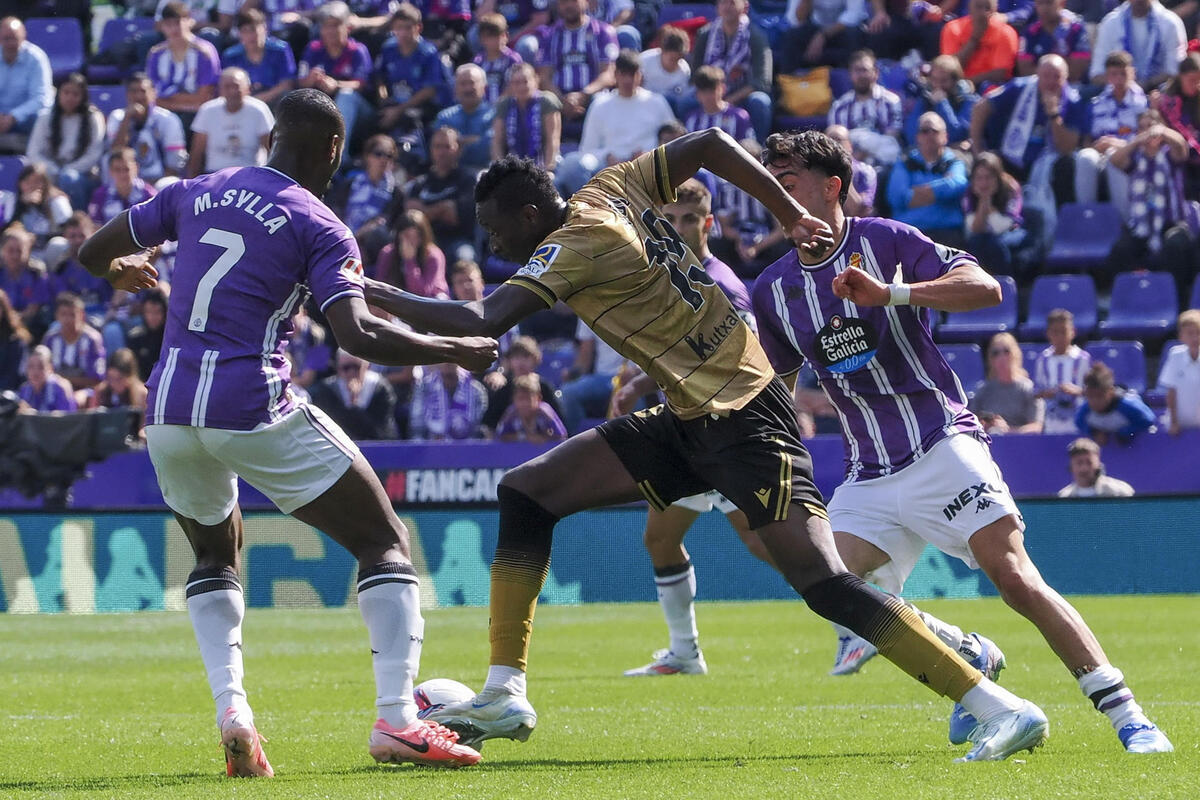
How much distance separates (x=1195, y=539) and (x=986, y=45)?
701cm

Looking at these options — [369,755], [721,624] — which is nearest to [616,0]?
[721,624]

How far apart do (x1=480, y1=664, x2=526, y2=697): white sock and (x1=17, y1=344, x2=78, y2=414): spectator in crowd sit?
11.5 metres

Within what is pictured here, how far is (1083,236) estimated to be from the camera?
17453 mm

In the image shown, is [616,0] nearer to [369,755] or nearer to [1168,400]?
[1168,400]

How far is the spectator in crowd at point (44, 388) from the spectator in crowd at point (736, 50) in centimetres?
732

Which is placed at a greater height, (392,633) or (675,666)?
(392,633)

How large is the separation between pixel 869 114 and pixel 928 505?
39.0 ft

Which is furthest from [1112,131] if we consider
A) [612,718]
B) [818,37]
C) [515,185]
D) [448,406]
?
[515,185]

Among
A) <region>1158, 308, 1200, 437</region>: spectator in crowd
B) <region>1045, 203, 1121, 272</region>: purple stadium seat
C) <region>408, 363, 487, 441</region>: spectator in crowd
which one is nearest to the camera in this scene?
<region>1158, 308, 1200, 437</region>: spectator in crowd

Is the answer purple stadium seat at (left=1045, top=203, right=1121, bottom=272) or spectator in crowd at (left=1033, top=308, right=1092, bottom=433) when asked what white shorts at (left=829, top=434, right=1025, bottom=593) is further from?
purple stadium seat at (left=1045, top=203, right=1121, bottom=272)

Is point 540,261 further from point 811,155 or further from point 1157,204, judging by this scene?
point 1157,204

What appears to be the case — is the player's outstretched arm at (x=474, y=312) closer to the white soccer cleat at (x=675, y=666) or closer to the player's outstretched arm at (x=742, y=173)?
the player's outstretched arm at (x=742, y=173)

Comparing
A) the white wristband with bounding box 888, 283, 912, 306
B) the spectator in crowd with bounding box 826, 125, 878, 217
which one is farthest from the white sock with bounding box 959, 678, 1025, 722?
the spectator in crowd with bounding box 826, 125, 878, 217

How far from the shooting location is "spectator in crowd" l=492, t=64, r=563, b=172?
58.5ft
